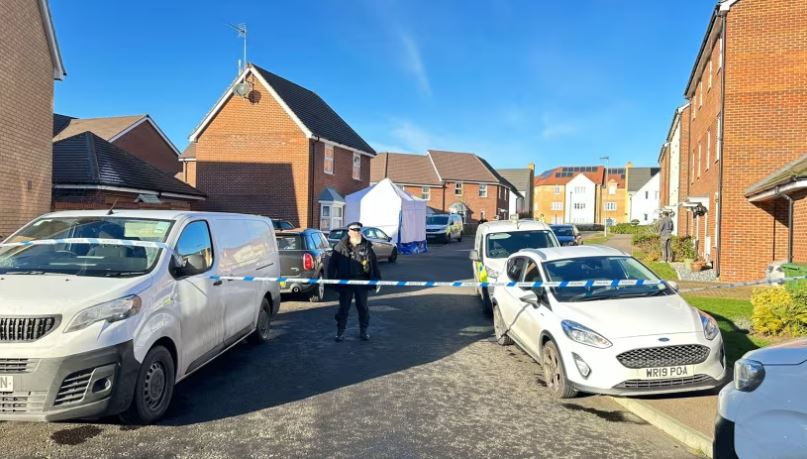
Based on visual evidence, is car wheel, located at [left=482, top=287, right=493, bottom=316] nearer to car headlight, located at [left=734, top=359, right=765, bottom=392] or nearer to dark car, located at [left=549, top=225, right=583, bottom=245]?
car headlight, located at [left=734, top=359, right=765, bottom=392]

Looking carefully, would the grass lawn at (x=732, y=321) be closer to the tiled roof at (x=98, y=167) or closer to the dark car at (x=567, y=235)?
the dark car at (x=567, y=235)

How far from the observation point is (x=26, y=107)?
13.4 m

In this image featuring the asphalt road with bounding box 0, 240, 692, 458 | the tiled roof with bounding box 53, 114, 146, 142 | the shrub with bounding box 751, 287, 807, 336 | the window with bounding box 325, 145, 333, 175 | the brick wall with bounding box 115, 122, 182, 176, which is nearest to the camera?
the asphalt road with bounding box 0, 240, 692, 458

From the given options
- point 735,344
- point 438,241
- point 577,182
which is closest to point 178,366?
point 735,344

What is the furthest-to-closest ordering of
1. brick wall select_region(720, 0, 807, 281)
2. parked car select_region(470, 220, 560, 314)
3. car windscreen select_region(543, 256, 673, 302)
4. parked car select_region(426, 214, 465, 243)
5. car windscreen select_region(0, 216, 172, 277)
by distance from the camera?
parked car select_region(426, 214, 465, 243) < brick wall select_region(720, 0, 807, 281) < parked car select_region(470, 220, 560, 314) < car windscreen select_region(543, 256, 673, 302) < car windscreen select_region(0, 216, 172, 277)

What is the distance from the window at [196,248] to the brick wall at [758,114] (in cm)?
1331

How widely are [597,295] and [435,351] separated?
2476mm

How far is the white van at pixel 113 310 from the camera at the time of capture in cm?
406

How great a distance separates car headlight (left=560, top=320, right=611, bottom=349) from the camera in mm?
5461

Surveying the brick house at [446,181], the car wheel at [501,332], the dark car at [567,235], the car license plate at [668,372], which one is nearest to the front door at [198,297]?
the car wheel at [501,332]

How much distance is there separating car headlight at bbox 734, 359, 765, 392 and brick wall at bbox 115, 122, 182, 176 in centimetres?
3438

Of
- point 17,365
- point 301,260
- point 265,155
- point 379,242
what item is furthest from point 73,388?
point 265,155

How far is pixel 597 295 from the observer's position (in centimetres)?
639

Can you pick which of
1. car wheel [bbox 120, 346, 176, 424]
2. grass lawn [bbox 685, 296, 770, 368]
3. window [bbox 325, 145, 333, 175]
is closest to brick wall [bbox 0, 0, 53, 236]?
car wheel [bbox 120, 346, 176, 424]
